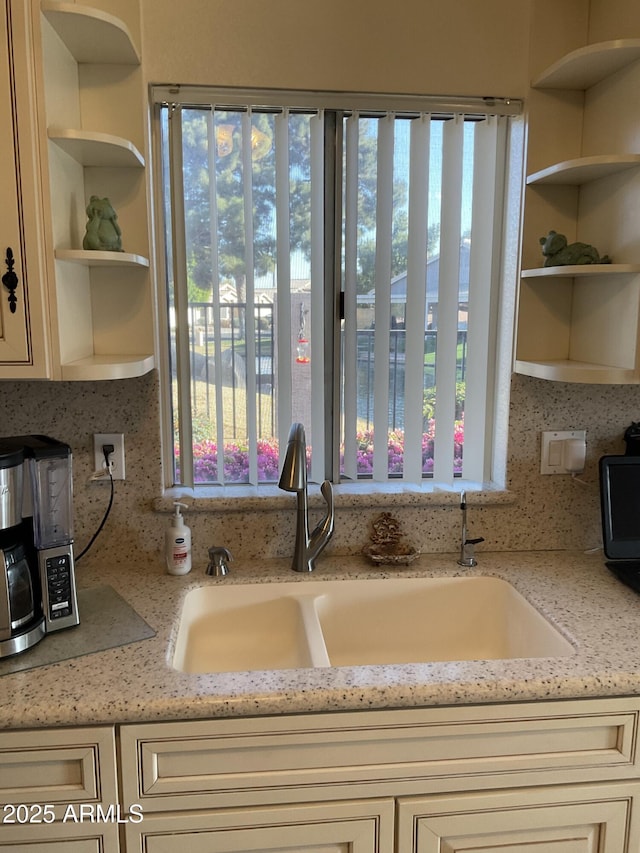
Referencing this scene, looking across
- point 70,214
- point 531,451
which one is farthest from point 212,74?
point 531,451

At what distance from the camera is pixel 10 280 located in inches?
47.8

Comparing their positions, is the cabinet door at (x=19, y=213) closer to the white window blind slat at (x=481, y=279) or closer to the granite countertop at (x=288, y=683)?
the granite countertop at (x=288, y=683)

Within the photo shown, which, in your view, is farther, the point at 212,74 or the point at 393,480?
the point at 393,480

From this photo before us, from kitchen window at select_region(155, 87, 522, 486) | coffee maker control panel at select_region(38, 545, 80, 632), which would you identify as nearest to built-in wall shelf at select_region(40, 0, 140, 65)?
kitchen window at select_region(155, 87, 522, 486)

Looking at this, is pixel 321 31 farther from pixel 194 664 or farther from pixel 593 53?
pixel 194 664

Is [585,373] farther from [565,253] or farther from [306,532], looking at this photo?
[306,532]

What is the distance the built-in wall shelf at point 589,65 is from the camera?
1.33 metres

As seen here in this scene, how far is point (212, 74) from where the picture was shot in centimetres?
151

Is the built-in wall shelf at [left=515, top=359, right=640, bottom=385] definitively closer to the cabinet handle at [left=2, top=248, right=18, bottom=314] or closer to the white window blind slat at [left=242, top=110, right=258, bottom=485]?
the white window blind slat at [left=242, top=110, right=258, bottom=485]

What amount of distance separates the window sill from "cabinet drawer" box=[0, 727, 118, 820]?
0.64 metres

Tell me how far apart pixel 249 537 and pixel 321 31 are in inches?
49.8

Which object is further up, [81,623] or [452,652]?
[81,623]

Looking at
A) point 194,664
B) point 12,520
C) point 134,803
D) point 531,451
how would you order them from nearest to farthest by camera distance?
point 134,803 → point 12,520 → point 194,664 → point 531,451

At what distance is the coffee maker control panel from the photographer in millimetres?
1240
